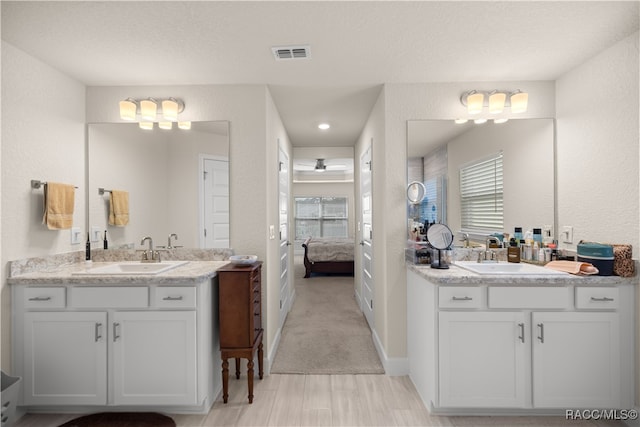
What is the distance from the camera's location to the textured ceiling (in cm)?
169

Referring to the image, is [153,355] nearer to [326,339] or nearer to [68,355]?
[68,355]

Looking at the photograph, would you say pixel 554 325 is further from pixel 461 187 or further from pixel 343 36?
pixel 343 36

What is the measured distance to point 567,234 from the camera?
2412 mm

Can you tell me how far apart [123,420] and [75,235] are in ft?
4.67

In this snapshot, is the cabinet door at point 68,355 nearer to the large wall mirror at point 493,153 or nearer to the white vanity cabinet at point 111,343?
the white vanity cabinet at point 111,343

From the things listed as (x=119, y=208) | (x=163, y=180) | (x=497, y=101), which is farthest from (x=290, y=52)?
(x=119, y=208)

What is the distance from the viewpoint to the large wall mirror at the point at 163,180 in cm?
261

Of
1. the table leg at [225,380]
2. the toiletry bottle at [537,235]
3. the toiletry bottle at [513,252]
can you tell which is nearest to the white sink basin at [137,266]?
the table leg at [225,380]

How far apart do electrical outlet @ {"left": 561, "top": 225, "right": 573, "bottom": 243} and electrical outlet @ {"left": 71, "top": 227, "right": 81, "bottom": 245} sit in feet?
12.6

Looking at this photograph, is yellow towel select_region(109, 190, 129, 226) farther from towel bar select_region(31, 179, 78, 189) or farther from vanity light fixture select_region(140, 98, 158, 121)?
vanity light fixture select_region(140, 98, 158, 121)

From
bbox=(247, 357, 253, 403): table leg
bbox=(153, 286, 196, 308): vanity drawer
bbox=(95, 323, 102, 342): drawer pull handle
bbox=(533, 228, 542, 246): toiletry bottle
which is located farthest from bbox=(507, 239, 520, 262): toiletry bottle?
Result: bbox=(95, 323, 102, 342): drawer pull handle

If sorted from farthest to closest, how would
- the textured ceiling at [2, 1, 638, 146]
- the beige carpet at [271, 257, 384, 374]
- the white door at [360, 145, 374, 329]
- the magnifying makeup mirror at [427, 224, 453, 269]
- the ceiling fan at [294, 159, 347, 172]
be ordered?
1. the ceiling fan at [294, 159, 347, 172]
2. the white door at [360, 145, 374, 329]
3. the beige carpet at [271, 257, 384, 374]
4. the magnifying makeup mirror at [427, 224, 453, 269]
5. the textured ceiling at [2, 1, 638, 146]

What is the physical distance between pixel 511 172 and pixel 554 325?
1.23 meters

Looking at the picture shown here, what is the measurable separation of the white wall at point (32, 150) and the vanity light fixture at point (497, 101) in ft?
10.4
